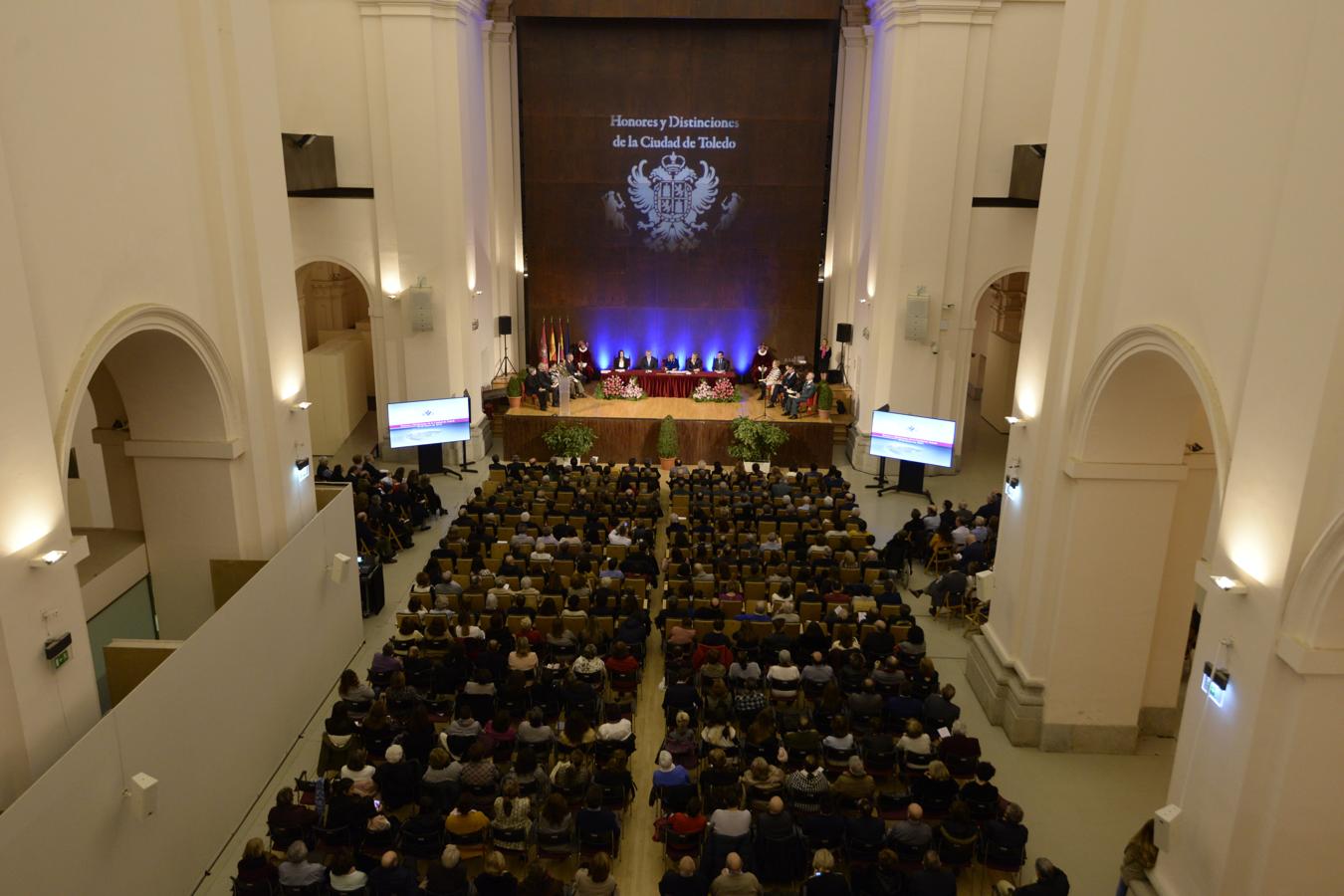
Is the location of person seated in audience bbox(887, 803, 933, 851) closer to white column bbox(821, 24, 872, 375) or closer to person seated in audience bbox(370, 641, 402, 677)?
person seated in audience bbox(370, 641, 402, 677)

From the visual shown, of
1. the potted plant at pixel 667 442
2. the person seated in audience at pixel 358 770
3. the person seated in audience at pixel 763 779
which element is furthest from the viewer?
the potted plant at pixel 667 442

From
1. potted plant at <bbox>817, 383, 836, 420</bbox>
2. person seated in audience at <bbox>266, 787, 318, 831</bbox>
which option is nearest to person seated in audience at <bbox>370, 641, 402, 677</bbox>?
person seated in audience at <bbox>266, 787, 318, 831</bbox>

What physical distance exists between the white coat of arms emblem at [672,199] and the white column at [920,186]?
472 centimetres

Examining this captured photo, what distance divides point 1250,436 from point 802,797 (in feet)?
15.0

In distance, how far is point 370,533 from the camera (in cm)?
1480

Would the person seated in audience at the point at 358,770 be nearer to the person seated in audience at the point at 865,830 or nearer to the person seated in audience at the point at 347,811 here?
the person seated in audience at the point at 347,811

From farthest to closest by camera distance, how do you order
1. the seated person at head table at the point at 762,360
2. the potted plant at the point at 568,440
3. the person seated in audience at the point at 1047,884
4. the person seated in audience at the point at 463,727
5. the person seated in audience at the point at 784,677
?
the seated person at head table at the point at 762,360
the potted plant at the point at 568,440
the person seated in audience at the point at 784,677
the person seated in audience at the point at 463,727
the person seated in audience at the point at 1047,884

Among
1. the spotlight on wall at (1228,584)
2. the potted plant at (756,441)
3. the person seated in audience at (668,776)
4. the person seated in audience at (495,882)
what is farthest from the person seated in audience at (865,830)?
the potted plant at (756,441)

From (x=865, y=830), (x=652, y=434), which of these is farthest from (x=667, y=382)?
(x=865, y=830)

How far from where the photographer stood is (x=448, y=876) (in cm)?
725

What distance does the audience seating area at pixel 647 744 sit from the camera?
794 cm

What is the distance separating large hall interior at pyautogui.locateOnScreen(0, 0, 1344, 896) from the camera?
684 cm

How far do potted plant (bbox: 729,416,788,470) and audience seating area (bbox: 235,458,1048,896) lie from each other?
541cm

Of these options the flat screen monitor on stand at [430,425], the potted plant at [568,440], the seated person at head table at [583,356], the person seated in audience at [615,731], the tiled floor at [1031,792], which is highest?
the seated person at head table at [583,356]
